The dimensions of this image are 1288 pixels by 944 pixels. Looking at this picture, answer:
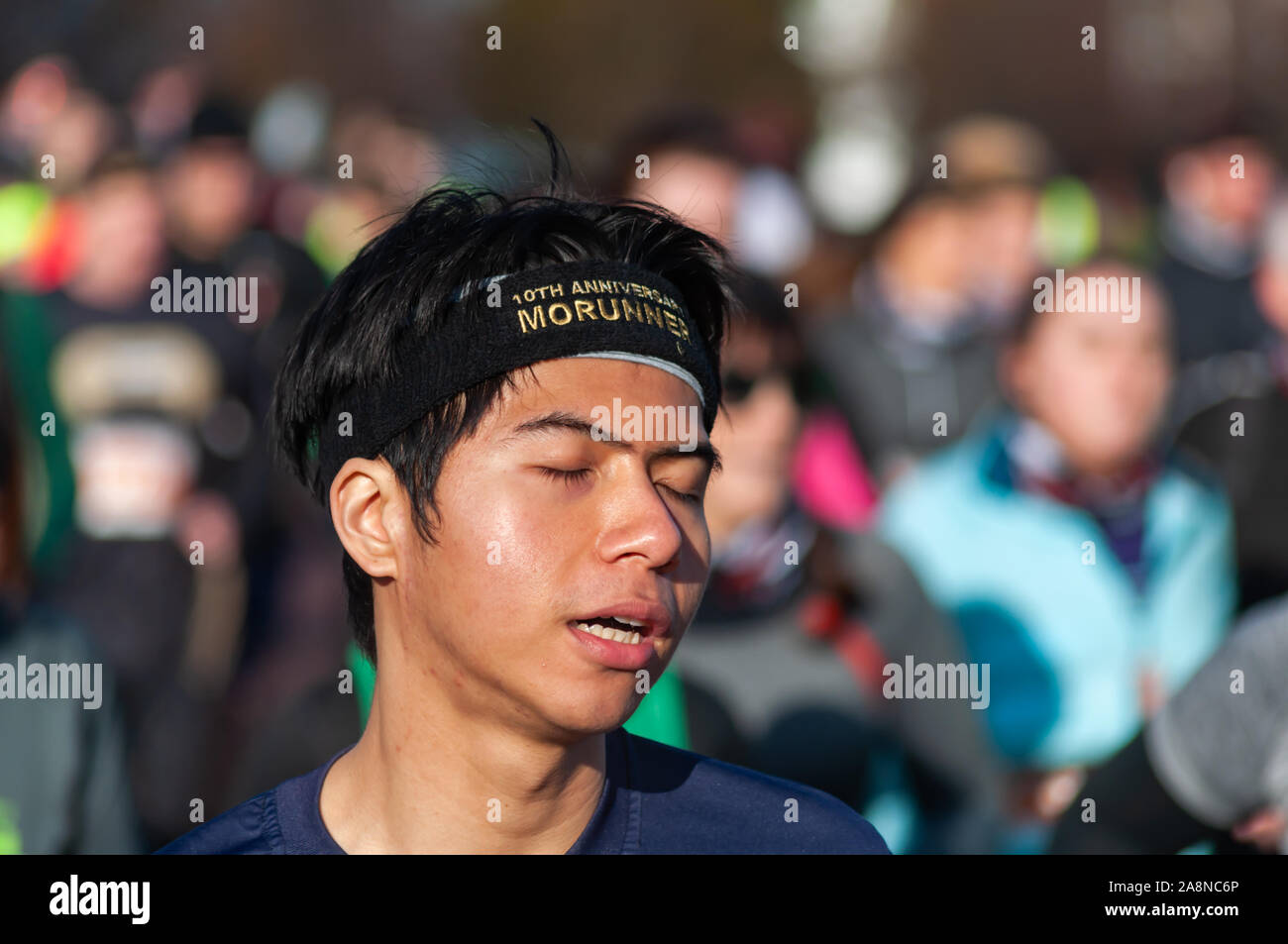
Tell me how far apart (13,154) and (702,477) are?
732cm

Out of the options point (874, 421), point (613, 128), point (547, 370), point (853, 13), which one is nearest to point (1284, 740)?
point (547, 370)

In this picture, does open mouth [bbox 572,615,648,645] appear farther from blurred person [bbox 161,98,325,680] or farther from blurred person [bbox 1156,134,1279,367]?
blurred person [bbox 1156,134,1279,367]

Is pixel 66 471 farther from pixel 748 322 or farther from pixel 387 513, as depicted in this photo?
pixel 387 513

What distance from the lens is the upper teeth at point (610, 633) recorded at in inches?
90.4

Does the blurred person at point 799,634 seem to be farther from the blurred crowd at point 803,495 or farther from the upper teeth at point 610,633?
the upper teeth at point 610,633

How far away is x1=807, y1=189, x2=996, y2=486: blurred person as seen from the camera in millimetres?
6488

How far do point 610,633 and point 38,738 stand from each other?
6.37 ft

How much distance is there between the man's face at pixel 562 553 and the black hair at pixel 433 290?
0.06 m

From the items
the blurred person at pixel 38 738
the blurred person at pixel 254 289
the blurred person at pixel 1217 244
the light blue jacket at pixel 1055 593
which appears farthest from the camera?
the blurred person at pixel 1217 244

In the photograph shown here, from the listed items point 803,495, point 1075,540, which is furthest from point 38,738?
point 1075,540

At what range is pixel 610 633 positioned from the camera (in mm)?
2301

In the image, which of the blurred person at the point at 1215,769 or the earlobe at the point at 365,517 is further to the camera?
the blurred person at the point at 1215,769

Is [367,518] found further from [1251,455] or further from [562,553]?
[1251,455]

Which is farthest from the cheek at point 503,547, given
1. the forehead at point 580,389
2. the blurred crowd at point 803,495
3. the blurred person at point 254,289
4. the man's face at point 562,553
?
the blurred person at point 254,289
